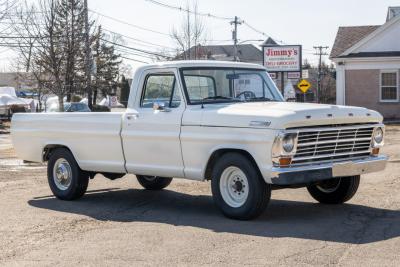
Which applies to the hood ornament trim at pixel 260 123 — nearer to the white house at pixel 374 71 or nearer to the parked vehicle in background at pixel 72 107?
the parked vehicle in background at pixel 72 107

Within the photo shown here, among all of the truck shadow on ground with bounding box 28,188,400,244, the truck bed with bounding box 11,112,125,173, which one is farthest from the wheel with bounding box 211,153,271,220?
the truck bed with bounding box 11,112,125,173

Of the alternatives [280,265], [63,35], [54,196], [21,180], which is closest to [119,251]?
[280,265]

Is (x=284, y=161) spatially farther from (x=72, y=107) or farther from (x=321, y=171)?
(x=72, y=107)

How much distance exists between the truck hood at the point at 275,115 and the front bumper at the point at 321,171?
0.51m

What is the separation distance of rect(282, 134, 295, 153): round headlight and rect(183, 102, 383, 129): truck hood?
0.43ft

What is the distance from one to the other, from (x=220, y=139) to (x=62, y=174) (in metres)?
3.45

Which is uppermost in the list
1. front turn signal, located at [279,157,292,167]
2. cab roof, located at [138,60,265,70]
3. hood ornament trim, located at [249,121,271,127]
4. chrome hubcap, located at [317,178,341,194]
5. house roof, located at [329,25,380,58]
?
house roof, located at [329,25,380,58]

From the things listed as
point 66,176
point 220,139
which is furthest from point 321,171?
point 66,176

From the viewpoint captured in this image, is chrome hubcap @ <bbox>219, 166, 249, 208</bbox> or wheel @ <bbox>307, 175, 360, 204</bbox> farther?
wheel @ <bbox>307, 175, 360, 204</bbox>

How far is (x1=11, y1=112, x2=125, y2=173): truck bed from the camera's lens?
9.79m

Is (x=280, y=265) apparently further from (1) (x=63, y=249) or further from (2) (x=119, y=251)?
(1) (x=63, y=249)

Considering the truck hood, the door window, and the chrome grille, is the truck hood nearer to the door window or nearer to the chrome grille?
the chrome grille

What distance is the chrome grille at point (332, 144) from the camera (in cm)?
792

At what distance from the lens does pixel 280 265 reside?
609 cm
